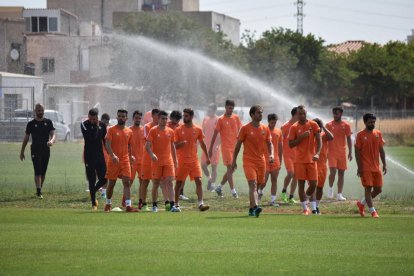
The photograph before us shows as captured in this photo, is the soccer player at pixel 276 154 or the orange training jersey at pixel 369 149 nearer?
the orange training jersey at pixel 369 149

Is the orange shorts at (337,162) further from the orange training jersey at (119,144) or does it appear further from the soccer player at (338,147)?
the orange training jersey at (119,144)

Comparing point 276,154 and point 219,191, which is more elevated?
point 276,154

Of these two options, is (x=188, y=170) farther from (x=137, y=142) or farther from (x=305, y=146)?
(x=305, y=146)

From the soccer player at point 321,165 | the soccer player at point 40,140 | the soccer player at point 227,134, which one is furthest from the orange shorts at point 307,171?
the soccer player at point 40,140

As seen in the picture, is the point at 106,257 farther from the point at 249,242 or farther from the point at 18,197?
the point at 18,197

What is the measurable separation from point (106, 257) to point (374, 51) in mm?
→ 95426

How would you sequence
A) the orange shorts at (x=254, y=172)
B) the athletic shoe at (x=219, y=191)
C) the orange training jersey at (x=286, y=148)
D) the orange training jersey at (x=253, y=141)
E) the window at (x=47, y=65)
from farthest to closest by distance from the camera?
the window at (x=47, y=65), the athletic shoe at (x=219, y=191), the orange training jersey at (x=286, y=148), the orange training jersey at (x=253, y=141), the orange shorts at (x=254, y=172)

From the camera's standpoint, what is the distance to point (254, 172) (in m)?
20.5

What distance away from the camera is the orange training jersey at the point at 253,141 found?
810 inches

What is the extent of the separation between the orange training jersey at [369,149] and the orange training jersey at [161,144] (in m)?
3.86

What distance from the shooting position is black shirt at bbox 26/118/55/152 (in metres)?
25.7

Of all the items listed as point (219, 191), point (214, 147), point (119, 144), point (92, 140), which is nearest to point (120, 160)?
point (119, 144)

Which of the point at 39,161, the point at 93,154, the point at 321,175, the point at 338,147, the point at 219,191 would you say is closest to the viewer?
the point at 321,175

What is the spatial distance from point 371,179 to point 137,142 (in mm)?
5888
